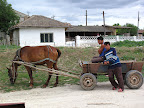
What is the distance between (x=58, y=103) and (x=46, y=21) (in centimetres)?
1706

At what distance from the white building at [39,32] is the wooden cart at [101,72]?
14.0m

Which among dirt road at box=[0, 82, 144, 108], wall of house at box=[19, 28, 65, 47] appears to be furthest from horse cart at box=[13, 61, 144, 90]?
wall of house at box=[19, 28, 65, 47]

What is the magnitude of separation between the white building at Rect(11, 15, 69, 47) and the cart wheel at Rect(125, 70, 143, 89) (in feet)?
47.2

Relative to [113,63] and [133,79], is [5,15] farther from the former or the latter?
[133,79]

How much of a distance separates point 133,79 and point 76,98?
2250 mm

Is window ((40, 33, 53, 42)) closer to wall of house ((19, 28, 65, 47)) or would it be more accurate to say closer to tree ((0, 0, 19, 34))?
wall of house ((19, 28, 65, 47))

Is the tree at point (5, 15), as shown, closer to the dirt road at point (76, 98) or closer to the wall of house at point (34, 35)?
the wall of house at point (34, 35)

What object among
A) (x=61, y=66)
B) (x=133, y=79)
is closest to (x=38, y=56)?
(x=133, y=79)

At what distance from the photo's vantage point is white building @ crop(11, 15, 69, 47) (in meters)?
20.2

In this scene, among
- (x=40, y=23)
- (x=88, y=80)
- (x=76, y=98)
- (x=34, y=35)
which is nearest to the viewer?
(x=76, y=98)

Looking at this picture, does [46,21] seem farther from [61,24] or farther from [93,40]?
[93,40]

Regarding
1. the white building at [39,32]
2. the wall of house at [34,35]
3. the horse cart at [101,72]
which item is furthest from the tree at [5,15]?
the horse cart at [101,72]

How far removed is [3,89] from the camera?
738 centimetres

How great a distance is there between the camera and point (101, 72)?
6.77 m
